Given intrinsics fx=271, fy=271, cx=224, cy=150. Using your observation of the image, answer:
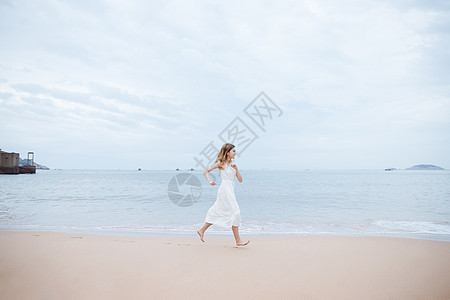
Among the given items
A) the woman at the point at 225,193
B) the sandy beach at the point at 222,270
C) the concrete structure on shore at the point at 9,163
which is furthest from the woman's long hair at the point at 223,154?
the concrete structure on shore at the point at 9,163

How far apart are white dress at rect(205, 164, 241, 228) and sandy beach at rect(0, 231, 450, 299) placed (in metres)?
0.52

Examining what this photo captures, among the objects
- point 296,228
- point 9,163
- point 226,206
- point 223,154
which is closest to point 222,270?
point 226,206

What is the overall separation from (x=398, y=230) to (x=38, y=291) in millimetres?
9170

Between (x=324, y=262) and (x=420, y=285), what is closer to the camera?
(x=420, y=285)

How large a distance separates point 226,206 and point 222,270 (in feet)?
5.62

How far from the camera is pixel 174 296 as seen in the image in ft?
10.2

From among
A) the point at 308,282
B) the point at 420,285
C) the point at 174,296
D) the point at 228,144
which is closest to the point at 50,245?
the point at 174,296

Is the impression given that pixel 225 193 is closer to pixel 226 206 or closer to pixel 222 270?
pixel 226 206

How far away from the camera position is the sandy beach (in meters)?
3.22

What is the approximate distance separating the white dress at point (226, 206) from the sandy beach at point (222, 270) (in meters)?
0.52

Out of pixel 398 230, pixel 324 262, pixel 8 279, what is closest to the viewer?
pixel 8 279

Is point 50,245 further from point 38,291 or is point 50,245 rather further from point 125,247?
point 38,291

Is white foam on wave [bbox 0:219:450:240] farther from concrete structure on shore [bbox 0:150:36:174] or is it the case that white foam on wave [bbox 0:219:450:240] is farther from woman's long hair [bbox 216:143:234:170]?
concrete structure on shore [bbox 0:150:36:174]

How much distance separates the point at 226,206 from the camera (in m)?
5.57
